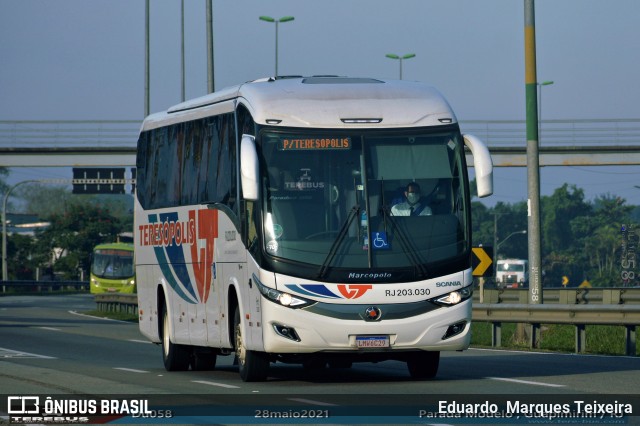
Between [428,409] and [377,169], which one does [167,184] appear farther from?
[428,409]

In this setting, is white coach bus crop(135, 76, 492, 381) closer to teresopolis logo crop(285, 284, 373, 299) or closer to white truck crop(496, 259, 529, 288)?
teresopolis logo crop(285, 284, 373, 299)

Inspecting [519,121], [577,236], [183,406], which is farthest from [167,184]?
[577,236]

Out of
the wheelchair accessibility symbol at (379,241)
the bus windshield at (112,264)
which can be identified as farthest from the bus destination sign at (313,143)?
the bus windshield at (112,264)

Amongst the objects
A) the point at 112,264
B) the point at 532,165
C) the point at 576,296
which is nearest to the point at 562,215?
the point at 112,264

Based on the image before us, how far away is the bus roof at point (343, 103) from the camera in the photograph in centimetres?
1659

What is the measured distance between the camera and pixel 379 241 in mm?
16109

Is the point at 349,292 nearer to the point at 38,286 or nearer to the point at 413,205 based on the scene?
the point at 413,205

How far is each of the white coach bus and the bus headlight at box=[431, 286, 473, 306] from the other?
2 cm

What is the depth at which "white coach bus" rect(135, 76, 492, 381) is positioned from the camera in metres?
15.9

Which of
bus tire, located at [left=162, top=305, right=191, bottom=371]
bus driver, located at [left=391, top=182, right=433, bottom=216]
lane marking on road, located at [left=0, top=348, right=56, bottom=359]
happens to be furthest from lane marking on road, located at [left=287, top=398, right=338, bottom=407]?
lane marking on road, located at [left=0, top=348, right=56, bottom=359]

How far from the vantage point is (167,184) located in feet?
67.7

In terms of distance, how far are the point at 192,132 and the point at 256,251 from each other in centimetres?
381

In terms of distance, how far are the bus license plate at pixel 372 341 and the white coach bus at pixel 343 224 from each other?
0.4 inches

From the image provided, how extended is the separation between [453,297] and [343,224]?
1458 millimetres
